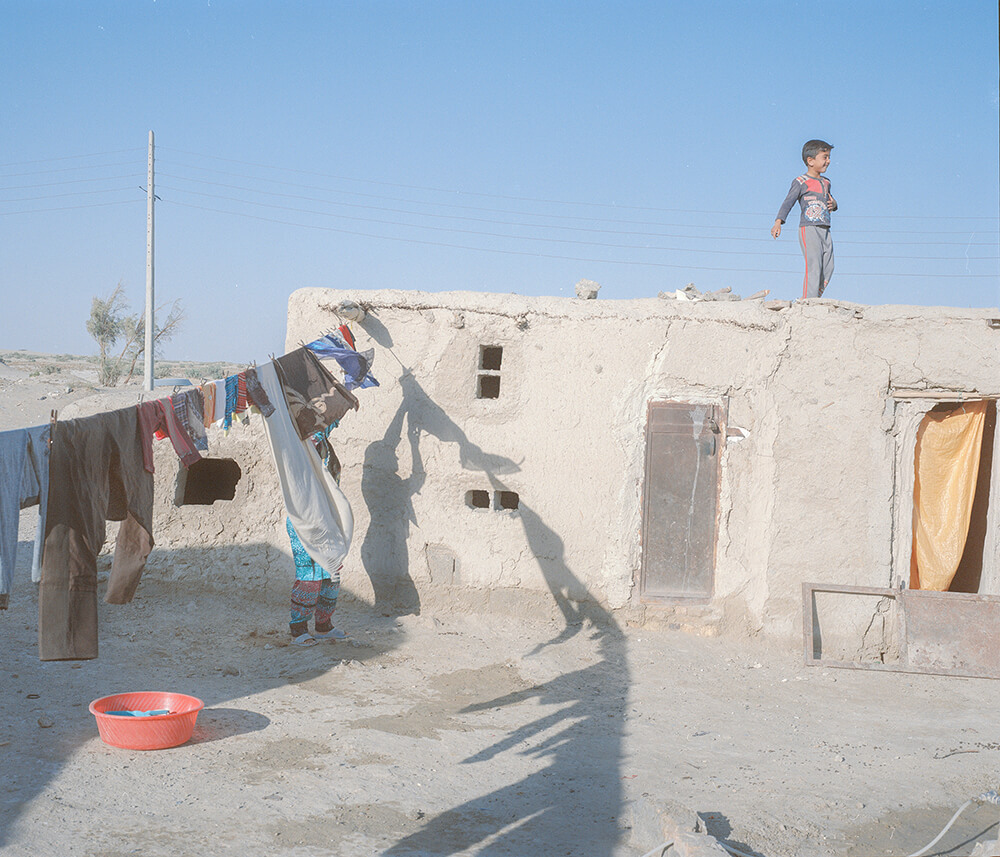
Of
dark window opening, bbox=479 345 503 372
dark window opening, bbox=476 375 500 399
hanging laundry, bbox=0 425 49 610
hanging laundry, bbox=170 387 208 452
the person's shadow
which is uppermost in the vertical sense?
dark window opening, bbox=479 345 503 372

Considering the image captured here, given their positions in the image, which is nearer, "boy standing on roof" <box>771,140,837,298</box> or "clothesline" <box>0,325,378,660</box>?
"clothesline" <box>0,325,378,660</box>

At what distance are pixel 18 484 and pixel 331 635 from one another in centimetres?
287

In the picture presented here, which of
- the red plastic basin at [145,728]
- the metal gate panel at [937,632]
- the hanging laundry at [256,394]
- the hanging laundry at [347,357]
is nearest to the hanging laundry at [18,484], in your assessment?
the red plastic basin at [145,728]

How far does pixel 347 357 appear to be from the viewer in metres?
6.26

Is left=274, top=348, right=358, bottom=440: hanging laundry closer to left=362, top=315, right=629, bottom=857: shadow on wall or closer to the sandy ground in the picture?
left=362, top=315, right=629, bottom=857: shadow on wall

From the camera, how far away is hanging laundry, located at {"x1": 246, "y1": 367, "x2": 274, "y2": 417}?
5.42 metres

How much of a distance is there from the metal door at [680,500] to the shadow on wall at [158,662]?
2090 millimetres

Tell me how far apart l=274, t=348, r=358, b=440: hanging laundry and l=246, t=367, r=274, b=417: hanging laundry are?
166 mm

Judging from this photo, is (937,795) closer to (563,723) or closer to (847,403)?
(563,723)

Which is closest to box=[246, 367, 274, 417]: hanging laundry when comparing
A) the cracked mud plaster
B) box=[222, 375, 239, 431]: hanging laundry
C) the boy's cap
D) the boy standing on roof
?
box=[222, 375, 239, 431]: hanging laundry

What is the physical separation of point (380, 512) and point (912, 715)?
4048 mm

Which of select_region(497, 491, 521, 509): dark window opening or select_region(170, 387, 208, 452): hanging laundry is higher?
select_region(170, 387, 208, 452): hanging laundry

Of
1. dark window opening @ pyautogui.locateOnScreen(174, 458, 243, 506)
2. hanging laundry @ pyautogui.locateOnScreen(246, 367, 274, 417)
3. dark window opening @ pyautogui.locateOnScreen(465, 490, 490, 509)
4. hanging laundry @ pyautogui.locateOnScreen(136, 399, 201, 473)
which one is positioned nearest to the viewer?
hanging laundry @ pyautogui.locateOnScreen(136, 399, 201, 473)

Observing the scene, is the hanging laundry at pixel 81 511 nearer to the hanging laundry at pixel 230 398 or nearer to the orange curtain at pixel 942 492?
the hanging laundry at pixel 230 398
